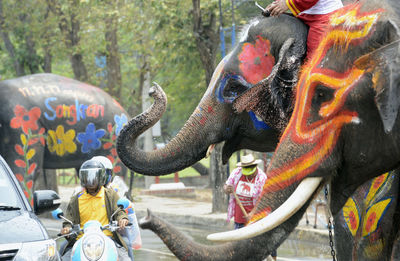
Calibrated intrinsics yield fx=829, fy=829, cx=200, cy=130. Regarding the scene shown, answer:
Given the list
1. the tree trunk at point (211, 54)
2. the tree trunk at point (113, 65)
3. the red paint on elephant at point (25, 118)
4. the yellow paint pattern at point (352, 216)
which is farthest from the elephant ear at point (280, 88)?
the tree trunk at point (113, 65)

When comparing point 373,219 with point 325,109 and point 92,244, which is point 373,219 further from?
point 92,244

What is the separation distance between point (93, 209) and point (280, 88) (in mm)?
2355

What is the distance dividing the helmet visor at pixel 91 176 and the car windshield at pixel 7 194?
64 cm

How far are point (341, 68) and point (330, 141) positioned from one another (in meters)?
0.35

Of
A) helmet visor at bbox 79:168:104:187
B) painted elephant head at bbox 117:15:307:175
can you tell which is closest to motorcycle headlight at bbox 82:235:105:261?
helmet visor at bbox 79:168:104:187

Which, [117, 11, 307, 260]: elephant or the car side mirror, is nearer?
[117, 11, 307, 260]: elephant

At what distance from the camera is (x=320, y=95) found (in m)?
4.01

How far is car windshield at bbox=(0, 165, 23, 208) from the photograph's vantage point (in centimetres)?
611

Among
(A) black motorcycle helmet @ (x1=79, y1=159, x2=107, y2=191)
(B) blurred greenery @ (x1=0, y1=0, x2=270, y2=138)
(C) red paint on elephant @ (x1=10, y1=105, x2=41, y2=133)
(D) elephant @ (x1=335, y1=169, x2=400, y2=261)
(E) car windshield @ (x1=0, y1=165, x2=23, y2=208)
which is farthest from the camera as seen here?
(B) blurred greenery @ (x1=0, y1=0, x2=270, y2=138)

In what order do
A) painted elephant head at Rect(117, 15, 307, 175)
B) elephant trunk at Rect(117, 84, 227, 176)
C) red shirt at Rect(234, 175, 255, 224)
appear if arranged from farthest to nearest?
red shirt at Rect(234, 175, 255, 224) < elephant trunk at Rect(117, 84, 227, 176) < painted elephant head at Rect(117, 15, 307, 175)

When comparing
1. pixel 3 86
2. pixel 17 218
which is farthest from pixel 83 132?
pixel 17 218

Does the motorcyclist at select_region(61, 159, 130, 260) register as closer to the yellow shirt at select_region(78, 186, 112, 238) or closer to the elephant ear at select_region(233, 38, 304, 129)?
the yellow shirt at select_region(78, 186, 112, 238)

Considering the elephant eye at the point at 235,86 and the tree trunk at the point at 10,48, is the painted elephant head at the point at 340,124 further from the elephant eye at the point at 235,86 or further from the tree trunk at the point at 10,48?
the tree trunk at the point at 10,48

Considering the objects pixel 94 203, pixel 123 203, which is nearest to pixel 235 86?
pixel 123 203
